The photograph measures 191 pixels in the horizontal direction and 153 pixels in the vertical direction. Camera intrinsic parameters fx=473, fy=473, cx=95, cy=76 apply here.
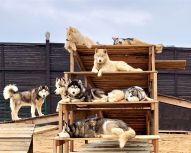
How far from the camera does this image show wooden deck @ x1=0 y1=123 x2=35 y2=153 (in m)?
6.09

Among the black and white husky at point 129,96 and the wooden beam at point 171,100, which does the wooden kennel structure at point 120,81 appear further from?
the wooden beam at point 171,100

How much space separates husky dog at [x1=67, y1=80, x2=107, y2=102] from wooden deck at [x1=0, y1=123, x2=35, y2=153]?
0.88 metres

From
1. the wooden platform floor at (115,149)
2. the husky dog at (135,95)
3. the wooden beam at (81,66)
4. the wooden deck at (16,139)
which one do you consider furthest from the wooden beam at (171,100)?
the wooden deck at (16,139)

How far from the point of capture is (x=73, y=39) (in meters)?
6.30

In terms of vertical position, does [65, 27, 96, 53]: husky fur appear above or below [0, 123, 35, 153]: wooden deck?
above

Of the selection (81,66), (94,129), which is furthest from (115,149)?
(81,66)

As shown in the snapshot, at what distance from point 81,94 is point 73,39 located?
2.52ft

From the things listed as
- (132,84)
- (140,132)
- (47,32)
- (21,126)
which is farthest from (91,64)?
(47,32)

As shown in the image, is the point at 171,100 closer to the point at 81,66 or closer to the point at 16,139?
the point at 81,66

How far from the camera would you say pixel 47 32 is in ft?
48.1

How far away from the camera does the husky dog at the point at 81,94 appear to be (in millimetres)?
6018

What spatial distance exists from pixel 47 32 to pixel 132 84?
301 inches

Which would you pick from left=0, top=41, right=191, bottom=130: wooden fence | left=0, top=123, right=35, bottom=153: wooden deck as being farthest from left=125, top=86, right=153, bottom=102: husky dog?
left=0, top=41, right=191, bottom=130: wooden fence

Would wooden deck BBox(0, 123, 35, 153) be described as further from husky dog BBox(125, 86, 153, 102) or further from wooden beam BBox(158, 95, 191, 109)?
wooden beam BBox(158, 95, 191, 109)
